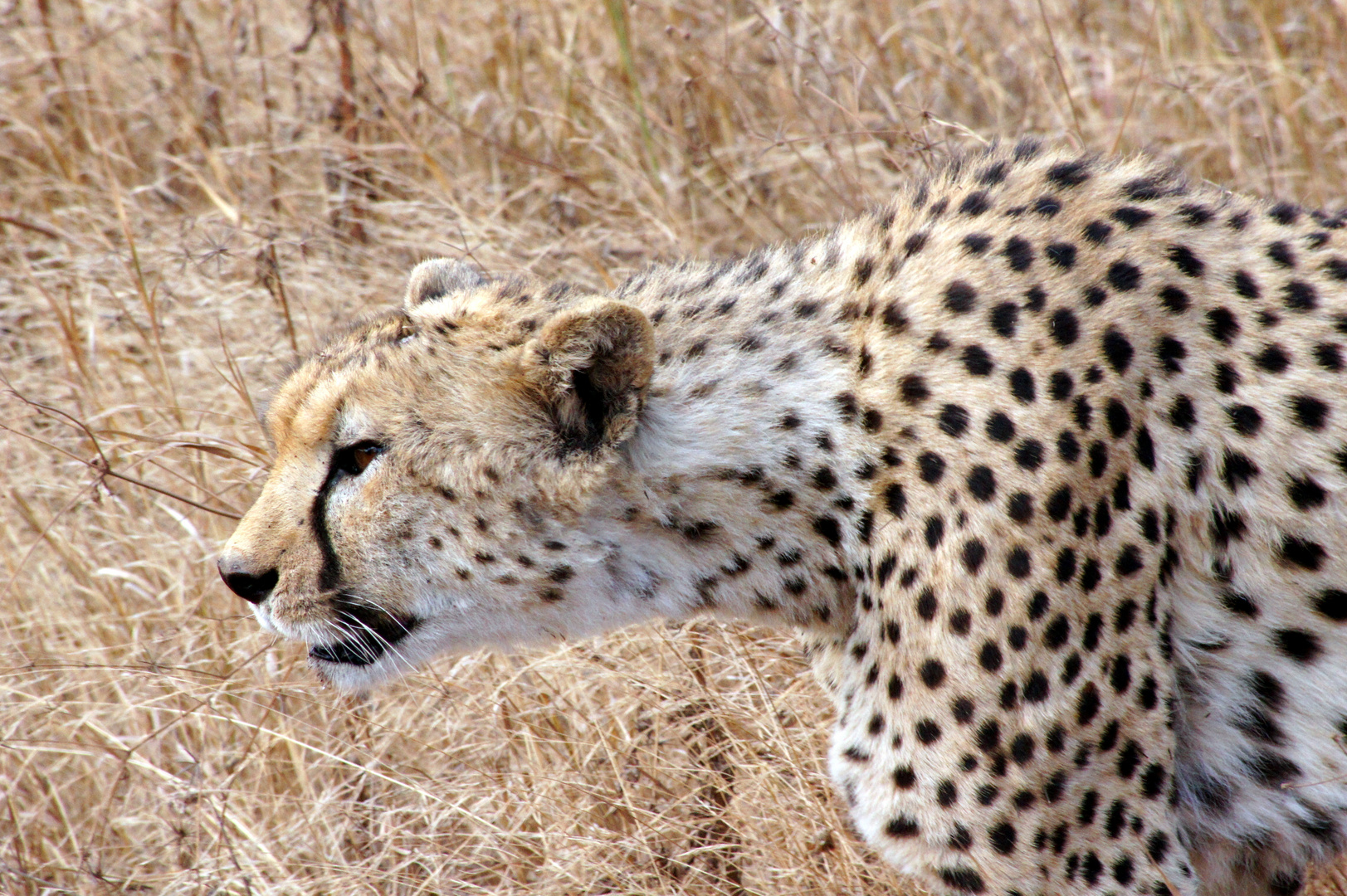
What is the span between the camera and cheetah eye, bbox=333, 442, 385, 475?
265cm

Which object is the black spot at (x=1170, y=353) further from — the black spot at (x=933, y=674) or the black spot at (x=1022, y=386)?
the black spot at (x=933, y=674)

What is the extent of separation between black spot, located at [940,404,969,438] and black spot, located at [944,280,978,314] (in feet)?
0.62

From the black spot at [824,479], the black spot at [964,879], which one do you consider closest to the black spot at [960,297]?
the black spot at [824,479]

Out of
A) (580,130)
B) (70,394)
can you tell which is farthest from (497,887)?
(580,130)

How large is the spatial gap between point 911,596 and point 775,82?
122 inches

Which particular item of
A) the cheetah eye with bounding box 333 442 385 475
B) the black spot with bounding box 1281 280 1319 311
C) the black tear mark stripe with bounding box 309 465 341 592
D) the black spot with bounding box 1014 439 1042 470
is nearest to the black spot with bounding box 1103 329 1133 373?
the black spot with bounding box 1014 439 1042 470

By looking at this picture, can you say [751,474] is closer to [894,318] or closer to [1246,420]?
[894,318]

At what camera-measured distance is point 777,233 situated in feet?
16.3

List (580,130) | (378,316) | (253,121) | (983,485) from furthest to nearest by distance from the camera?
1. (253,121)
2. (580,130)
3. (378,316)
4. (983,485)

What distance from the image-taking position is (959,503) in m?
2.44

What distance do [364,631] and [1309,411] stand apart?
1.74 meters

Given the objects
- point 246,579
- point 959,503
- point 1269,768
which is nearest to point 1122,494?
point 959,503

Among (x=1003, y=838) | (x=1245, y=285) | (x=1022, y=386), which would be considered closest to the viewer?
(x=1003, y=838)

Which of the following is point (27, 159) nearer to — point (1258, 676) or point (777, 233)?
point (777, 233)
